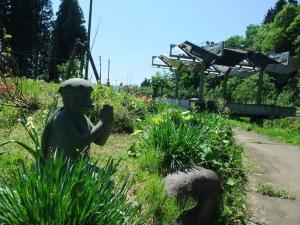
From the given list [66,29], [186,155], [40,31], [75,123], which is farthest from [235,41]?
[75,123]

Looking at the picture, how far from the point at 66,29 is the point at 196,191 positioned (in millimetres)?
49927

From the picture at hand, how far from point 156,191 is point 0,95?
6.93 metres

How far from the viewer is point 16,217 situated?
2.98 metres

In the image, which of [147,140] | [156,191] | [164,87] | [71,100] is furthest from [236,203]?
[164,87]

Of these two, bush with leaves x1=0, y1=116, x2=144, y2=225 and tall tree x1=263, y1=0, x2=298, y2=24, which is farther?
tall tree x1=263, y1=0, x2=298, y2=24

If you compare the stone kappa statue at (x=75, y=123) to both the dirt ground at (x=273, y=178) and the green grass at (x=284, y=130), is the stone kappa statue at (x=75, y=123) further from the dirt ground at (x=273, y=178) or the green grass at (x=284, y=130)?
the green grass at (x=284, y=130)

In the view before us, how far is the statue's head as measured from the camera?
11.6 ft

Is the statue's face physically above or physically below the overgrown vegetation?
above

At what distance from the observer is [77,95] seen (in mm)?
3566

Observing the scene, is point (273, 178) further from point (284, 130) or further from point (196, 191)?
point (284, 130)

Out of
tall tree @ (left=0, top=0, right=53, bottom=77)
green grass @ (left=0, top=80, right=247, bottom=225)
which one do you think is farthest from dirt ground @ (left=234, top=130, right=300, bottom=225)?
tall tree @ (left=0, top=0, right=53, bottom=77)

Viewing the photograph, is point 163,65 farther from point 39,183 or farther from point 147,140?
point 39,183

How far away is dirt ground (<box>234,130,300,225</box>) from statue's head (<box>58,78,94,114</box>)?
3.71m

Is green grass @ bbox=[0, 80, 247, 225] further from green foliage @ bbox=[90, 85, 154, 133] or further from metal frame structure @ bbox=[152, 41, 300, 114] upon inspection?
metal frame structure @ bbox=[152, 41, 300, 114]
